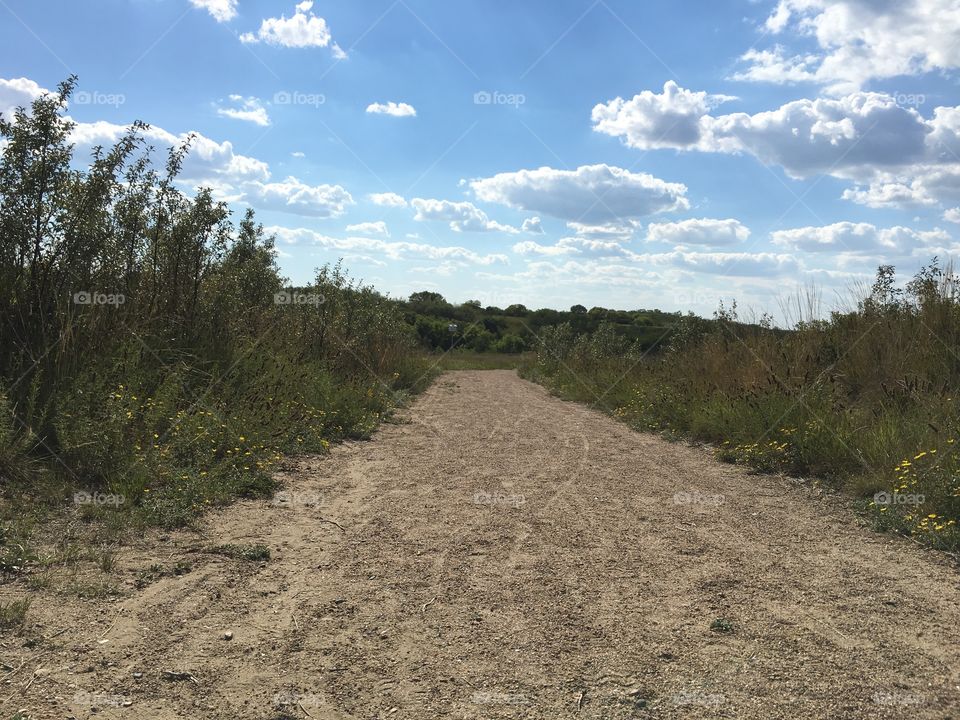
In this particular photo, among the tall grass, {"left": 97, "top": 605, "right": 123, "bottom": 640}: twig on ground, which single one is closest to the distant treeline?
the tall grass

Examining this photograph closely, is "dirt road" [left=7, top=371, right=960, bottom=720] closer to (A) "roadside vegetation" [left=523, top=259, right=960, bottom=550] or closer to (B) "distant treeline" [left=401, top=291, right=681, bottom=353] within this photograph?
(A) "roadside vegetation" [left=523, top=259, right=960, bottom=550]

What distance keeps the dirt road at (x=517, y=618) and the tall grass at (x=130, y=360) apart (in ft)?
3.36

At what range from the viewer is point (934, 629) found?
365 cm

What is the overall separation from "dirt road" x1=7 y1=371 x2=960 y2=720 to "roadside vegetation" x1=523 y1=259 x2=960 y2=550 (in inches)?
30.1

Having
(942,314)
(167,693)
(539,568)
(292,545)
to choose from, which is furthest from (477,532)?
(942,314)

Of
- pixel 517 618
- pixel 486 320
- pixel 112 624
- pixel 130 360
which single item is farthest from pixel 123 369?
pixel 486 320

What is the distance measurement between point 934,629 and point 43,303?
25.2 ft

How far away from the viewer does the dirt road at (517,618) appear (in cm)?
288

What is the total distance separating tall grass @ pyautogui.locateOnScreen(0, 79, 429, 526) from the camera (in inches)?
222

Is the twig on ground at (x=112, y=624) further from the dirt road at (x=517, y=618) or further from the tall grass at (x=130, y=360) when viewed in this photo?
the tall grass at (x=130, y=360)

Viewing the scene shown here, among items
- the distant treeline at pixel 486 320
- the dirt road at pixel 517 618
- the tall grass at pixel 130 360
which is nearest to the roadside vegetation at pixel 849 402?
the dirt road at pixel 517 618

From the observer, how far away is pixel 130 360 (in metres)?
7.12

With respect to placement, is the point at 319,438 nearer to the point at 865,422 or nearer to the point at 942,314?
the point at 865,422

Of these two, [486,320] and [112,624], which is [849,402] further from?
[486,320]
